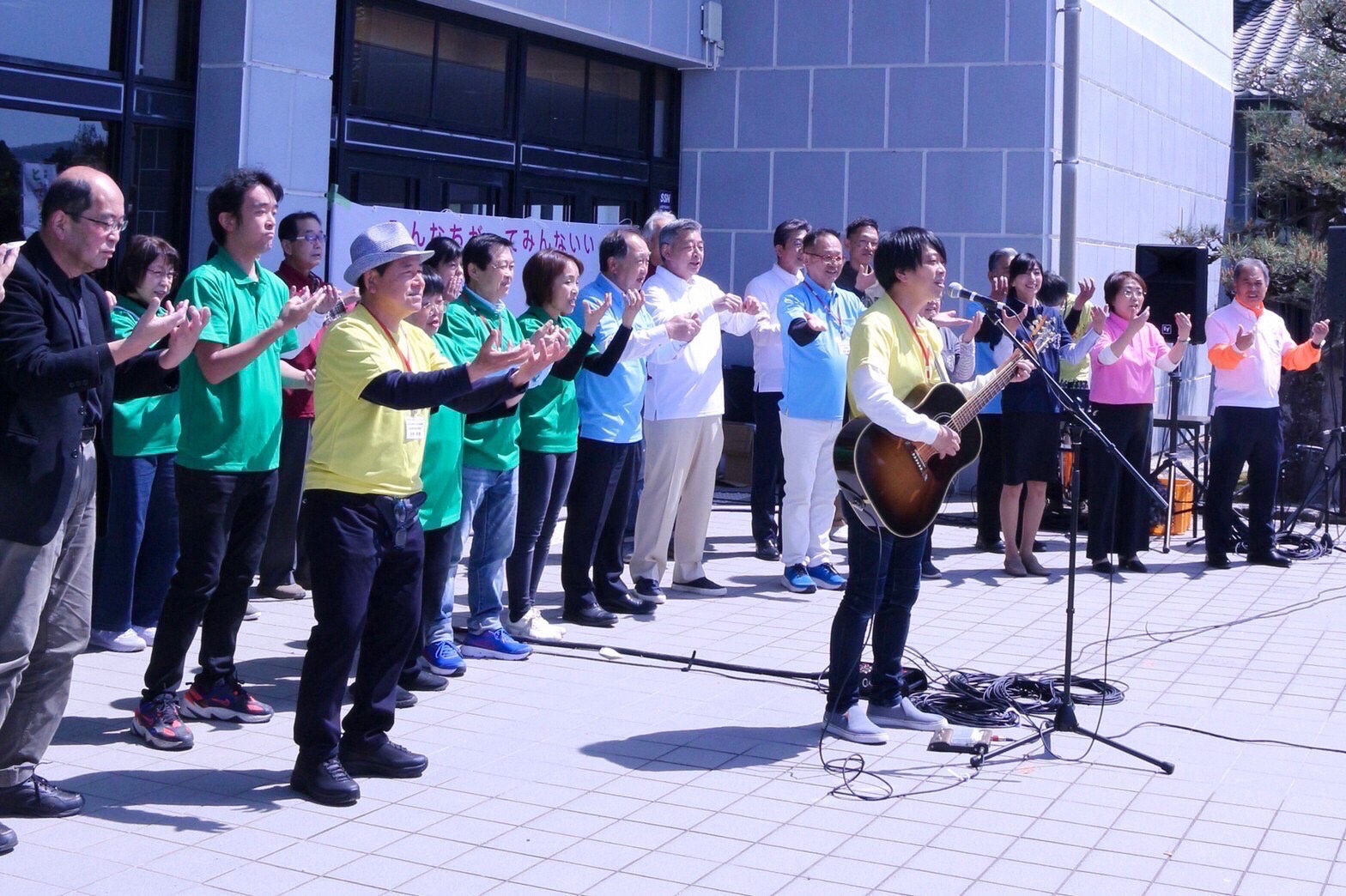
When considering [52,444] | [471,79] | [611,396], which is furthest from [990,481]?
[52,444]

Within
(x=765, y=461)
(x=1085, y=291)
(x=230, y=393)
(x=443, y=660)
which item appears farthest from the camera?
(x=765, y=461)

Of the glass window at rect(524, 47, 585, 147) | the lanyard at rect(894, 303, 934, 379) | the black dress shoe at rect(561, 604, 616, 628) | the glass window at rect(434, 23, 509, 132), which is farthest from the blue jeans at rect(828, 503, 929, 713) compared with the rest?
the glass window at rect(524, 47, 585, 147)

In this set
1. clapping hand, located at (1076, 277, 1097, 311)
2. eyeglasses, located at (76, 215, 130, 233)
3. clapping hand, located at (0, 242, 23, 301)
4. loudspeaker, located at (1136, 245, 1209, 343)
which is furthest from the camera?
loudspeaker, located at (1136, 245, 1209, 343)

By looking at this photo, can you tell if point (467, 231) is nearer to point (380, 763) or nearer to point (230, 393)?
point (230, 393)

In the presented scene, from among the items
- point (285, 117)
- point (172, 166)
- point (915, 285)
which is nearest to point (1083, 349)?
point (915, 285)

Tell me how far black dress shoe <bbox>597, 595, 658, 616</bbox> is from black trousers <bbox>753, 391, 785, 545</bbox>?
210cm

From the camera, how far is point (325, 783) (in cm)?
484

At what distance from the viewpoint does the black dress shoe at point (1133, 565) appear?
988 centimetres

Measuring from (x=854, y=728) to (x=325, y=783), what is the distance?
6.47ft

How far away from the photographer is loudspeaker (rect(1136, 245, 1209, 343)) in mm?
11539

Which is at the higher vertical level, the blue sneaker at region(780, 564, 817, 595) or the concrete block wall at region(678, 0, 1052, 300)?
the concrete block wall at region(678, 0, 1052, 300)

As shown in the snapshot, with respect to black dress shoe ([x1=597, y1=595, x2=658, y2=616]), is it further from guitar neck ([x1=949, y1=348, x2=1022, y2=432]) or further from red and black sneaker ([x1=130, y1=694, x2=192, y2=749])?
red and black sneaker ([x1=130, y1=694, x2=192, y2=749])

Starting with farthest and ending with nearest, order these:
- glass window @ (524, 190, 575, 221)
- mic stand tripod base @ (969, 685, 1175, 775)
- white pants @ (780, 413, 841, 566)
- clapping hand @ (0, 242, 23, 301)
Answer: glass window @ (524, 190, 575, 221) → white pants @ (780, 413, 841, 566) → mic stand tripod base @ (969, 685, 1175, 775) → clapping hand @ (0, 242, 23, 301)

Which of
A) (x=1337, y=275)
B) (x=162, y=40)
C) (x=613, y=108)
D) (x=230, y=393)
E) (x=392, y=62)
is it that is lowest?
(x=230, y=393)
